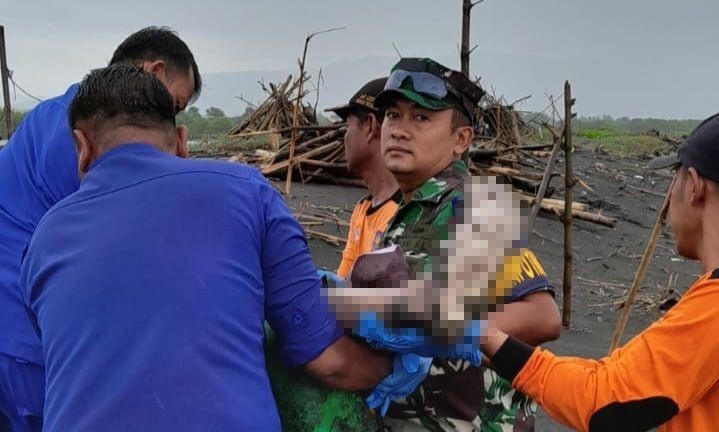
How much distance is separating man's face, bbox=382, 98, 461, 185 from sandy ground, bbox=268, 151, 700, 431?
2671 millimetres

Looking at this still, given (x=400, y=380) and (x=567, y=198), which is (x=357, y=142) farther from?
(x=567, y=198)

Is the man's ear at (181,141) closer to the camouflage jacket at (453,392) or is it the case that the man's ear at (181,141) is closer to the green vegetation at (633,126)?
the camouflage jacket at (453,392)

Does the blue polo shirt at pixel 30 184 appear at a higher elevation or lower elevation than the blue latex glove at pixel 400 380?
higher

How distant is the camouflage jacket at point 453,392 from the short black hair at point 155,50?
131 cm

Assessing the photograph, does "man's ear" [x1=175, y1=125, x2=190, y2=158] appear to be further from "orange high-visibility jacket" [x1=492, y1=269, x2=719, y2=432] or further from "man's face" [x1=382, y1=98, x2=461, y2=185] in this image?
"orange high-visibility jacket" [x1=492, y1=269, x2=719, y2=432]

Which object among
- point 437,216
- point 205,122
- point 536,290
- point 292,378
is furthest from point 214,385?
point 205,122

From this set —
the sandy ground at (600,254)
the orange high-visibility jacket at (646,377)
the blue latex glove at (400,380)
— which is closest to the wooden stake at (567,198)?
the sandy ground at (600,254)

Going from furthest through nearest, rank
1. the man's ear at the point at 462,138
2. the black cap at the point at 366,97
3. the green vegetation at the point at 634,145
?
the green vegetation at the point at 634,145, the black cap at the point at 366,97, the man's ear at the point at 462,138

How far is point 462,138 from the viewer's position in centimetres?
229

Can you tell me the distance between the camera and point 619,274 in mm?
8953

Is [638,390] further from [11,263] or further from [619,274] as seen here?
[619,274]

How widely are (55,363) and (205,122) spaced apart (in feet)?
93.7

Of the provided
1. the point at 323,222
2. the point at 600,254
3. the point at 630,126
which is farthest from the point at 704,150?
the point at 630,126

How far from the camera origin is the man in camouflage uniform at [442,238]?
5.62ft
